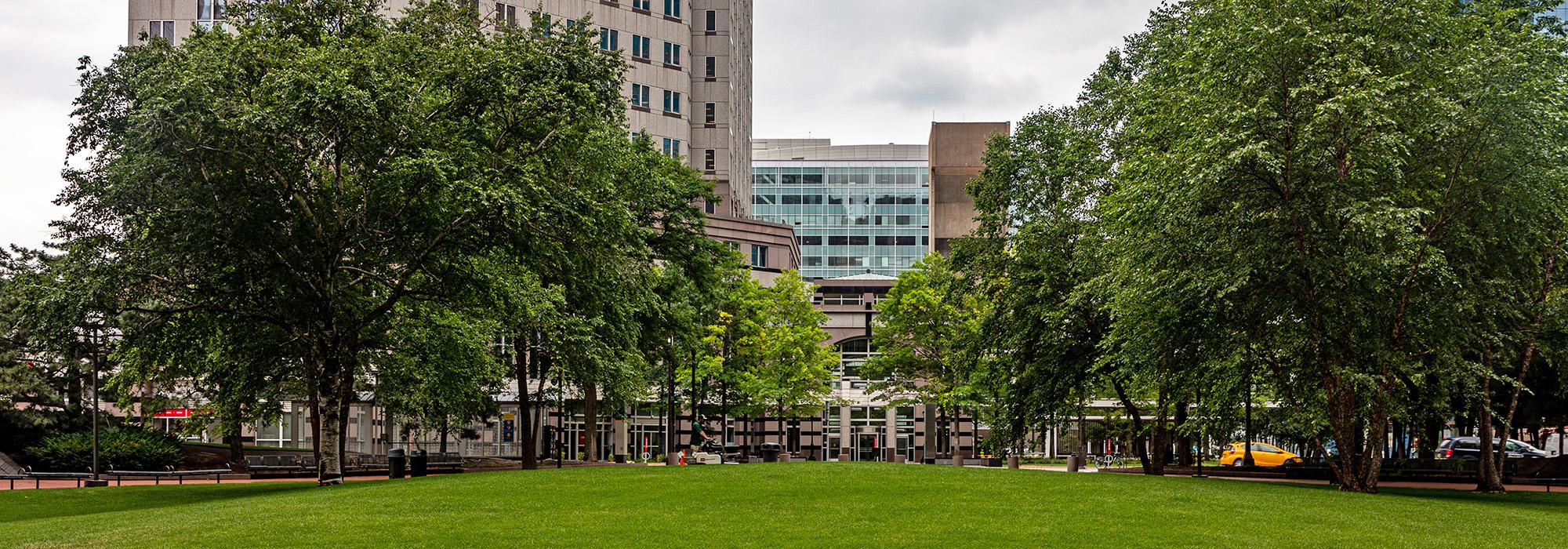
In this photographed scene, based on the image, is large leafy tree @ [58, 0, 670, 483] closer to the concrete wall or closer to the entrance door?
the entrance door

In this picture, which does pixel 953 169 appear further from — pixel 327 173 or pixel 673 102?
pixel 327 173

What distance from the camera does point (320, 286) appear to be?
2923 cm

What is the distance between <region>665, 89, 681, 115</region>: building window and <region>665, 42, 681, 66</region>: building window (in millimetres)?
1962

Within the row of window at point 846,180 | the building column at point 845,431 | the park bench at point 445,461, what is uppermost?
the row of window at point 846,180

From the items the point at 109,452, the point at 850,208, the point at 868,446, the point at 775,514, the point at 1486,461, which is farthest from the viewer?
the point at 850,208

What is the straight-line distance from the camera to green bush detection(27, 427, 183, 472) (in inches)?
1692

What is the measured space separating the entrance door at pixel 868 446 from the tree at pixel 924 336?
15.5 m

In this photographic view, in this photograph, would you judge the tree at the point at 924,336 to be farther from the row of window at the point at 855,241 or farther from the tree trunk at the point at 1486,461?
the row of window at the point at 855,241

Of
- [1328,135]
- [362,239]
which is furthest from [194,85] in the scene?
[1328,135]

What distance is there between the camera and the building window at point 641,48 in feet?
270

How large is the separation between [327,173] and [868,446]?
2092 inches

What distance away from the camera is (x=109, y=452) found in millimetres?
43469

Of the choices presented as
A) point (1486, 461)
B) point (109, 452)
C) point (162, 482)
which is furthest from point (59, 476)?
point (1486, 461)

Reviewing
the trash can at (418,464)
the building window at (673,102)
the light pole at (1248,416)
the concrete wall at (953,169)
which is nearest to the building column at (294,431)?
the building window at (673,102)
